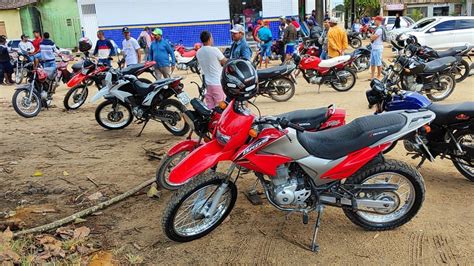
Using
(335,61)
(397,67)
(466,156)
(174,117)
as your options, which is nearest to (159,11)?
(335,61)

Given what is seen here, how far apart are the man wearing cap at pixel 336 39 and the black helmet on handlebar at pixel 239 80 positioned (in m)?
8.02

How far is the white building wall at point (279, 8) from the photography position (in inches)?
935

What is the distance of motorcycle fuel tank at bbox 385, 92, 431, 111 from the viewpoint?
183 inches

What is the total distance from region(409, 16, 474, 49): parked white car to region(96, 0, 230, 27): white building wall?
11220 millimetres

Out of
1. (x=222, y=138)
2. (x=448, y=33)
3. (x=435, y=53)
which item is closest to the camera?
(x=222, y=138)

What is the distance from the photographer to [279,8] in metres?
23.9

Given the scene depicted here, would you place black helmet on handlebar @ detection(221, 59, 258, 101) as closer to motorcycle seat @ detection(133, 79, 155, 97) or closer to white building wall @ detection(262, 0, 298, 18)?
motorcycle seat @ detection(133, 79, 155, 97)

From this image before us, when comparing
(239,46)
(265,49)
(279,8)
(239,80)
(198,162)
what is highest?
(279,8)

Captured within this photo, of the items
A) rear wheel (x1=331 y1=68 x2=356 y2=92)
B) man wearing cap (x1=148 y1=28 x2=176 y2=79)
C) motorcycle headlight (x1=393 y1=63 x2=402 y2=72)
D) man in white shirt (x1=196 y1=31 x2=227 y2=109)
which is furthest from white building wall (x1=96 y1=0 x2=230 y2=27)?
man in white shirt (x1=196 y1=31 x2=227 y2=109)

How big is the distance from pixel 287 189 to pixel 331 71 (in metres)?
7.07

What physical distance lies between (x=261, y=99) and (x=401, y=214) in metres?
6.53

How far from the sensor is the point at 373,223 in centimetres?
379

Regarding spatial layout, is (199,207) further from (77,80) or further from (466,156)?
(77,80)

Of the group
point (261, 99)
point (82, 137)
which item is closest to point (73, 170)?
point (82, 137)
